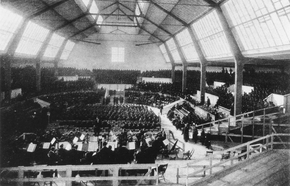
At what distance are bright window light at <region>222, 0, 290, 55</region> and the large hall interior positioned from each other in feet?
0.23

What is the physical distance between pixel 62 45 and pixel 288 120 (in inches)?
1226

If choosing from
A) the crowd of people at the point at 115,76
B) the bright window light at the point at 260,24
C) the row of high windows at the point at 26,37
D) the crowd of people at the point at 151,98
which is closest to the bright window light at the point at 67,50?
the row of high windows at the point at 26,37

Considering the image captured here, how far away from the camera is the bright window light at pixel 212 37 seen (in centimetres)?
1995

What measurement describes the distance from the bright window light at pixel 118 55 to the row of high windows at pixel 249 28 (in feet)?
73.3

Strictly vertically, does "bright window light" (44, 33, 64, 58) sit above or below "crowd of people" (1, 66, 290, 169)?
above

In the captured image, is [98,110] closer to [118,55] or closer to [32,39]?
[32,39]

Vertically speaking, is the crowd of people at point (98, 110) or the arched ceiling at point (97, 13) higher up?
the arched ceiling at point (97, 13)

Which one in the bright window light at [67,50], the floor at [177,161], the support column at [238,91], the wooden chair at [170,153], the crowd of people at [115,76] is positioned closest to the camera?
the floor at [177,161]

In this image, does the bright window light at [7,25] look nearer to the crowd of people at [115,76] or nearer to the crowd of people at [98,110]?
the crowd of people at [98,110]

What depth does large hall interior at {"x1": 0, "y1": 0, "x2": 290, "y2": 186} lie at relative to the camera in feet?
26.0

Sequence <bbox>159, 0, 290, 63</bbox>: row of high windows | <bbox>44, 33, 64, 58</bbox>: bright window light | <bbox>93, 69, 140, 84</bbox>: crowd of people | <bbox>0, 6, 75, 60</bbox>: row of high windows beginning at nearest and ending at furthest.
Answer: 1. <bbox>159, 0, 290, 63</bbox>: row of high windows
2. <bbox>0, 6, 75, 60</bbox>: row of high windows
3. <bbox>44, 33, 64, 58</bbox>: bright window light
4. <bbox>93, 69, 140, 84</bbox>: crowd of people

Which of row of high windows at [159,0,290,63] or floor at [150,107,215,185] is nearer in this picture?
floor at [150,107,215,185]

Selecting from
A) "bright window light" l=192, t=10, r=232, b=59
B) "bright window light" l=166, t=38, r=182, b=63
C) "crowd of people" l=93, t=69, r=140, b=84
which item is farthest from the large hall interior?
"bright window light" l=166, t=38, r=182, b=63

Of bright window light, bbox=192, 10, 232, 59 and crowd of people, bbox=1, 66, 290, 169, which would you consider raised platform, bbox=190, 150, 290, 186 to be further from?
bright window light, bbox=192, 10, 232, 59
